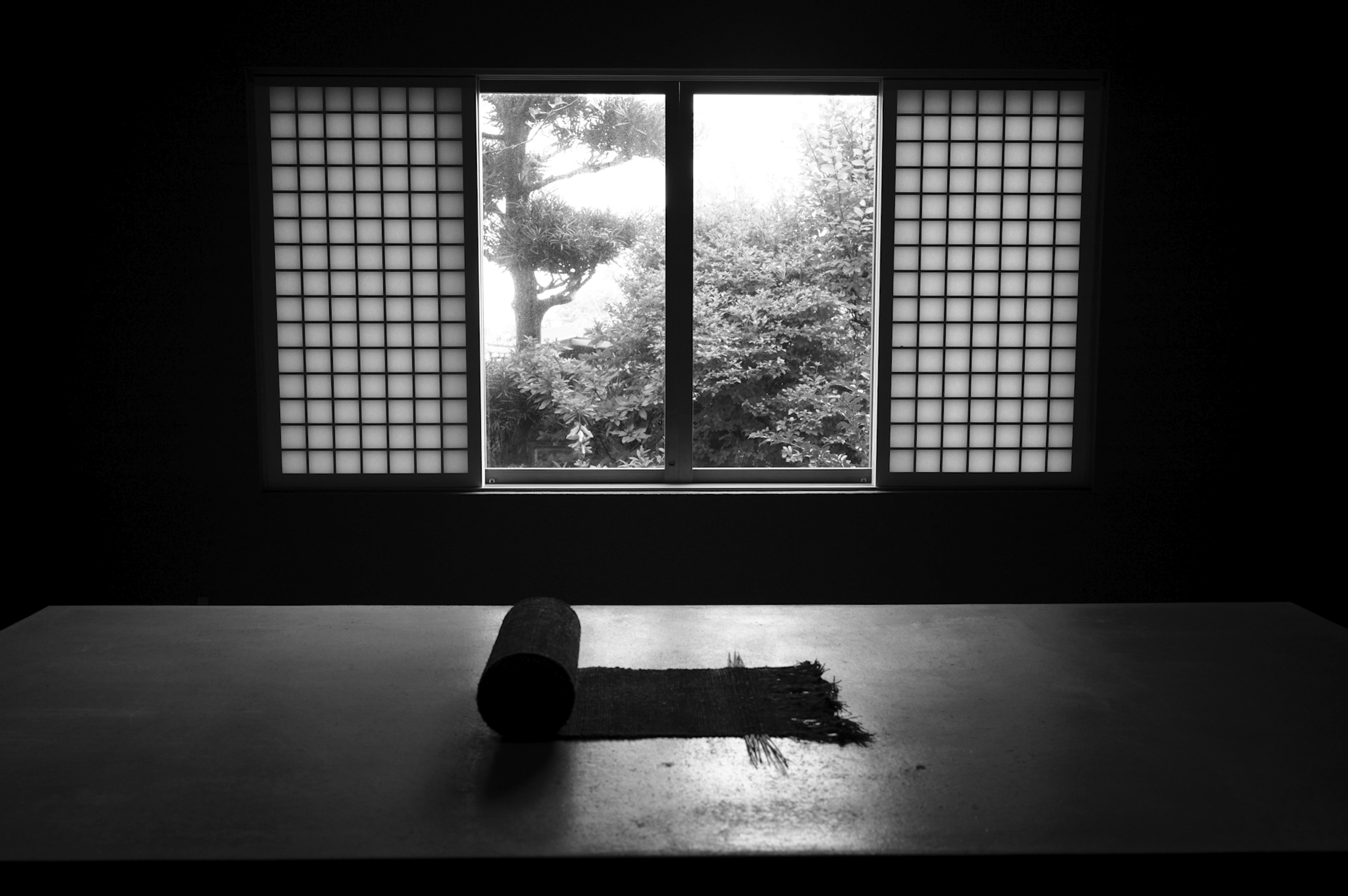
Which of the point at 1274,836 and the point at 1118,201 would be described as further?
the point at 1118,201

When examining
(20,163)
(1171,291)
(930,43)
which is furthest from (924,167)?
(20,163)

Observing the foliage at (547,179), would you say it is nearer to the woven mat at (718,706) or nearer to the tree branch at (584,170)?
the tree branch at (584,170)

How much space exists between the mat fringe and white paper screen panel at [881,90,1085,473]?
248cm

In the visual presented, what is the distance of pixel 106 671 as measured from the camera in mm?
1850

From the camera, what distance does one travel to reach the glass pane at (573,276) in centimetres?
548

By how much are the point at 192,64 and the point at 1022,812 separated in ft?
12.9

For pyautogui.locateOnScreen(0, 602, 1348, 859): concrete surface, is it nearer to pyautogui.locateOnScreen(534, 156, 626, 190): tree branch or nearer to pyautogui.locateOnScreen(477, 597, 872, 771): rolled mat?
pyautogui.locateOnScreen(477, 597, 872, 771): rolled mat

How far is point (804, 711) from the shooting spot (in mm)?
1653

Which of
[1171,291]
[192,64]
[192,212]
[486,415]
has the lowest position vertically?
[486,415]

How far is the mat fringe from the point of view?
1533 mm

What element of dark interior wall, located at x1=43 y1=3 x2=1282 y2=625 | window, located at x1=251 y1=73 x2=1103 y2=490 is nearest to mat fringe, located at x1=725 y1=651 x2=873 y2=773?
dark interior wall, located at x1=43 y1=3 x2=1282 y2=625

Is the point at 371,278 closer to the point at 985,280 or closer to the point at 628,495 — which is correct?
the point at 628,495

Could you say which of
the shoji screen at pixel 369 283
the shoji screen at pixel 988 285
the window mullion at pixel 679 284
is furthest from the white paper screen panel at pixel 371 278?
the shoji screen at pixel 988 285

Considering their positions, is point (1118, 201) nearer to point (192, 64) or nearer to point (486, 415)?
point (486, 415)
